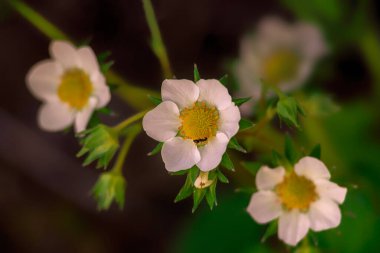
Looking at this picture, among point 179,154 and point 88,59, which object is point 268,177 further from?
point 88,59

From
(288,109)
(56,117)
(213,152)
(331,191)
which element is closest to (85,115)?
(56,117)

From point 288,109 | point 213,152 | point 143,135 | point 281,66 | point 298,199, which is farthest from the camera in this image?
point 143,135

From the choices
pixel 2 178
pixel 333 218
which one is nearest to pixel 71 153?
pixel 2 178

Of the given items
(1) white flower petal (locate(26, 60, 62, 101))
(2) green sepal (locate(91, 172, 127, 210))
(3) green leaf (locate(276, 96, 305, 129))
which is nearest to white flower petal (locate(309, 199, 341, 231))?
(3) green leaf (locate(276, 96, 305, 129))

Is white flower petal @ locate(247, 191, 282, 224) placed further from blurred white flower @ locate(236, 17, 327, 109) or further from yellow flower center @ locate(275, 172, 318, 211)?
blurred white flower @ locate(236, 17, 327, 109)

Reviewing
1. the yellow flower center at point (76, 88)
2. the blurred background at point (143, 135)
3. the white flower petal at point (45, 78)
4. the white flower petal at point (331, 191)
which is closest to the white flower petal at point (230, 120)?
the white flower petal at point (331, 191)

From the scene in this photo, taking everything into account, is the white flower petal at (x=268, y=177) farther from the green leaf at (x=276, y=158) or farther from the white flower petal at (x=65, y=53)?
the white flower petal at (x=65, y=53)
